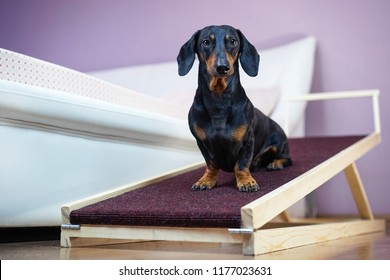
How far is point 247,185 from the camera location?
1.48m

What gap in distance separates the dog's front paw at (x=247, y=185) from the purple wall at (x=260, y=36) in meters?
1.42

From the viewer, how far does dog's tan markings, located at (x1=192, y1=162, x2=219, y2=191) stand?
61.8 inches

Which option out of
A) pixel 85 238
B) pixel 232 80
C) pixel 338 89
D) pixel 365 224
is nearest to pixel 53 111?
pixel 85 238

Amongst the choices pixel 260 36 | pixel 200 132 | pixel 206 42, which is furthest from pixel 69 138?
pixel 260 36

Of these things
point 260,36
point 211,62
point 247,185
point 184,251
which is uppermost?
point 260,36

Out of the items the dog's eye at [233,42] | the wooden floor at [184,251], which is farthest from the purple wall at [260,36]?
the dog's eye at [233,42]

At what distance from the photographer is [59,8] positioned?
3373mm

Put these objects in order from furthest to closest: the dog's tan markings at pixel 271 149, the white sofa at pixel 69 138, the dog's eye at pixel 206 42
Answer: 1. the dog's tan markings at pixel 271 149
2. the white sofa at pixel 69 138
3. the dog's eye at pixel 206 42

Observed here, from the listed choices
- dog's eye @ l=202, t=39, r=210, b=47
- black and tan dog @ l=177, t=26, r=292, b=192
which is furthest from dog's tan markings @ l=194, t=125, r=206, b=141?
dog's eye @ l=202, t=39, r=210, b=47

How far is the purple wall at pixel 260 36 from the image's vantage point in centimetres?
277

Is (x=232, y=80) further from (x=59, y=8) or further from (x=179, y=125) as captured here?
(x=59, y=8)

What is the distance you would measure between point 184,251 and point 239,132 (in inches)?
12.7

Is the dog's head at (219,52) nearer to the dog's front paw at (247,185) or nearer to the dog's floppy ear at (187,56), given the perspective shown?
the dog's floppy ear at (187,56)

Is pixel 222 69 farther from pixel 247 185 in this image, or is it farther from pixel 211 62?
pixel 247 185
